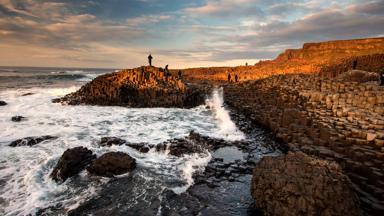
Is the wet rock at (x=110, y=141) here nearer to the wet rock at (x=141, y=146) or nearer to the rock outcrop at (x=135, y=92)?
the wet rock at (x=141, y=146)

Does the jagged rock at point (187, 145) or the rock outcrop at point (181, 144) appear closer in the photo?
the jagged rock at point (187, 145)

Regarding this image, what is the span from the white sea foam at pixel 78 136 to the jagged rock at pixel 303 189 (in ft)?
9.09

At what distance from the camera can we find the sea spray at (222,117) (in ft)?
46.3

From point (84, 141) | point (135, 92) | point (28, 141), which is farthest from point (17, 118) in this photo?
point (135, 92)

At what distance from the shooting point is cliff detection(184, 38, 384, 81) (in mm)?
34844

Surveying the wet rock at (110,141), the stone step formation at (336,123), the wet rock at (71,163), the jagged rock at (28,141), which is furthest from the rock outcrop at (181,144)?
the stone step formation at (336,123)

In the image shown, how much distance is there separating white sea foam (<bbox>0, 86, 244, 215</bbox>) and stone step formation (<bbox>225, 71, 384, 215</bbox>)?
8.02 feet

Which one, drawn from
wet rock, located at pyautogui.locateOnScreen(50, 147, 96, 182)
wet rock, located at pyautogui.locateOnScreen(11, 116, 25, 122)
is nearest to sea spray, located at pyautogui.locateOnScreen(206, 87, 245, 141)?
wet rock, located at pyautogui.locateOnScreen(50, 147, 96, 182)

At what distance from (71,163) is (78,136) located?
429cm

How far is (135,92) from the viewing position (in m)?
23.2

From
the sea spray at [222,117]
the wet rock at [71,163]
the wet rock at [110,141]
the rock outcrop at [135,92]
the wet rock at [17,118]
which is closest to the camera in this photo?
the wet rock at [71,163]

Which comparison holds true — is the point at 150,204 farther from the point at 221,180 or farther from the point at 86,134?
the point at 86,134

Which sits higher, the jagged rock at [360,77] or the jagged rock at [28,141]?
the jagged rock at [360,77]

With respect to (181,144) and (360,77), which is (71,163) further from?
(360,77)
